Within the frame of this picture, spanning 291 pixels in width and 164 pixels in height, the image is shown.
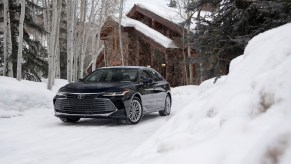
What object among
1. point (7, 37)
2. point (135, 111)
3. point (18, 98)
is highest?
point (7, 37)

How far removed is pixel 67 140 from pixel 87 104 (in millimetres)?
1997

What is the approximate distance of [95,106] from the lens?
9.58 meters

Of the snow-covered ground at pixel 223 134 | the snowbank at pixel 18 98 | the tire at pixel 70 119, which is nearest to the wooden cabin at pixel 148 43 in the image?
the snowbank at pixel 18 98

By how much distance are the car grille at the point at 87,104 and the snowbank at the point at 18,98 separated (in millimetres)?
2267

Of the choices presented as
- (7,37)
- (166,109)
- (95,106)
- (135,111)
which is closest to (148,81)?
(135,111)

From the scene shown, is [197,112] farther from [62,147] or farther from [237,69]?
[62,147]

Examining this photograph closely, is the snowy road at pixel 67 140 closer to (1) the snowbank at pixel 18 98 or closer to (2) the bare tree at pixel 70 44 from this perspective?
(1) the snowbank at pixel 18 98

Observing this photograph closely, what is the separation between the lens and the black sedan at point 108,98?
377 inches

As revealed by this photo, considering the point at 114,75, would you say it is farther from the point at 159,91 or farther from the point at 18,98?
the point at 18,98

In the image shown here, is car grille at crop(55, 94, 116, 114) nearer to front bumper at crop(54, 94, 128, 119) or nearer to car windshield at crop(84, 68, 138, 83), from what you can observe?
front bumper at crop(54, 94, 128, 119)

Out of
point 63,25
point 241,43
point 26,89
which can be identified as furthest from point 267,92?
point 63,25

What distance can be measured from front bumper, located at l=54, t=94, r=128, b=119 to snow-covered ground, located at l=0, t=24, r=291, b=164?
1.28 meters

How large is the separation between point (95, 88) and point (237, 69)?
5.41 m

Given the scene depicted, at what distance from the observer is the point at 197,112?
15.9 ft
